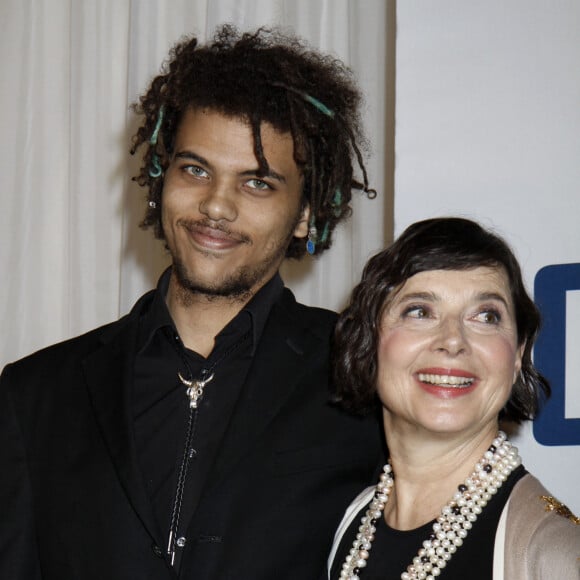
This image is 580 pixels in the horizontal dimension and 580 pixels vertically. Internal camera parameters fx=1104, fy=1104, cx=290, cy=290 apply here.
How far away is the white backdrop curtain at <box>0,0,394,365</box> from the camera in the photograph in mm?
3121

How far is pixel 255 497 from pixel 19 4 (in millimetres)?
1909

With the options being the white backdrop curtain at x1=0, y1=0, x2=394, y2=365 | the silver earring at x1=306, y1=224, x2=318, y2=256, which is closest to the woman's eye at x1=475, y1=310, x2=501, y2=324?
the silver earring at x1=306, y1=224, x2=318, y2=256

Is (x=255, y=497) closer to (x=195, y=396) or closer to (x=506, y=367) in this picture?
(x=195, y=396)

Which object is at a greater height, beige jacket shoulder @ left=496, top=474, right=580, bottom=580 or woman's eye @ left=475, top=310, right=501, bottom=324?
woman's eye @ left=475, top=310, right=501, bottom=324

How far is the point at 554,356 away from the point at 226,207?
2.35 ft

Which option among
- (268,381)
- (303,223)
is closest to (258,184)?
(303,223)

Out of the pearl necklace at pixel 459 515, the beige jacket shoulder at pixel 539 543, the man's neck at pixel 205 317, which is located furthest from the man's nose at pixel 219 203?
the beige jacket shoulder at pixel 539 543

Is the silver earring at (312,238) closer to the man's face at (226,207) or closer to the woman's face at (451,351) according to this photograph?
the man's face at (226,207)

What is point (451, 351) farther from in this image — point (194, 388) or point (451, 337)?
point (194, 388)

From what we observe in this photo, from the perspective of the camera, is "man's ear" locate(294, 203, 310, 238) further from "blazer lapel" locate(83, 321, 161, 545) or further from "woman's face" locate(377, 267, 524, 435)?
"woman's face" locate(377, 267, 524, 435)

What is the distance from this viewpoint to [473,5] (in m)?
2.25

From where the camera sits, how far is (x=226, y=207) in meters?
2.09

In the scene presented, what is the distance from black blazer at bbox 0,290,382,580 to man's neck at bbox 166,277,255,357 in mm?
82

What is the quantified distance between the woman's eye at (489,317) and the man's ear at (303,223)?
65 cm
